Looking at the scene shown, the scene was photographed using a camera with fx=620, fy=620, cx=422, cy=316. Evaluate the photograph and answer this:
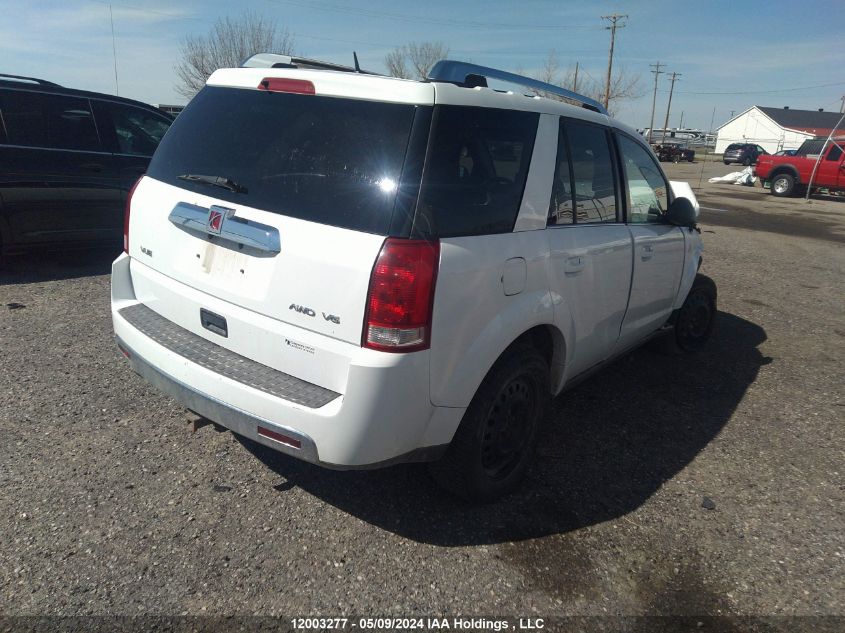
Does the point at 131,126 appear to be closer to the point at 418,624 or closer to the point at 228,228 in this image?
the point at 228,228

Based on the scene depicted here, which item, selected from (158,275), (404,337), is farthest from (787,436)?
(158,275)

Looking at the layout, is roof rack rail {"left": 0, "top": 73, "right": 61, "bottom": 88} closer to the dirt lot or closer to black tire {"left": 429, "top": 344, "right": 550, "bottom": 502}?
the dirt lot

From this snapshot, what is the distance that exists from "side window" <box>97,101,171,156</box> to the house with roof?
3119 inches

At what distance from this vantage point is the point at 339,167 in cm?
244

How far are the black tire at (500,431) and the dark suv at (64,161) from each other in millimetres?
5561

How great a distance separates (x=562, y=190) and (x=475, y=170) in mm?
734

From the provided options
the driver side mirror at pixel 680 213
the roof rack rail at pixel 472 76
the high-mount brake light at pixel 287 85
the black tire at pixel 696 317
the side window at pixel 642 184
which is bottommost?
the black tire at pixel 696 317

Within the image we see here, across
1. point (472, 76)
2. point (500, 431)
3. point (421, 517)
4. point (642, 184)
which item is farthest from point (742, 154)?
point (421, 517)

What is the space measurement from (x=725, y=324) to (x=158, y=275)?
562 centimetres

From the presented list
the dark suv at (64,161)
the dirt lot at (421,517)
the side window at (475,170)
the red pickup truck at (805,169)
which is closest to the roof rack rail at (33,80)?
the dark suv at (64,161)

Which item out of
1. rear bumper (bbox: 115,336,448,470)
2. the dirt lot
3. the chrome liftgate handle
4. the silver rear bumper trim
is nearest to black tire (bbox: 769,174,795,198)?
the dirt lot

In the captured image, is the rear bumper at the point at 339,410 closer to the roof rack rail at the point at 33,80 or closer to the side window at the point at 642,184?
the side window at the point at 642,184

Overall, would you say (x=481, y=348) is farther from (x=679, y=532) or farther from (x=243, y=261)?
(x=679, y=532)

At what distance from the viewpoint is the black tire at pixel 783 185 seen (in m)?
22.3
